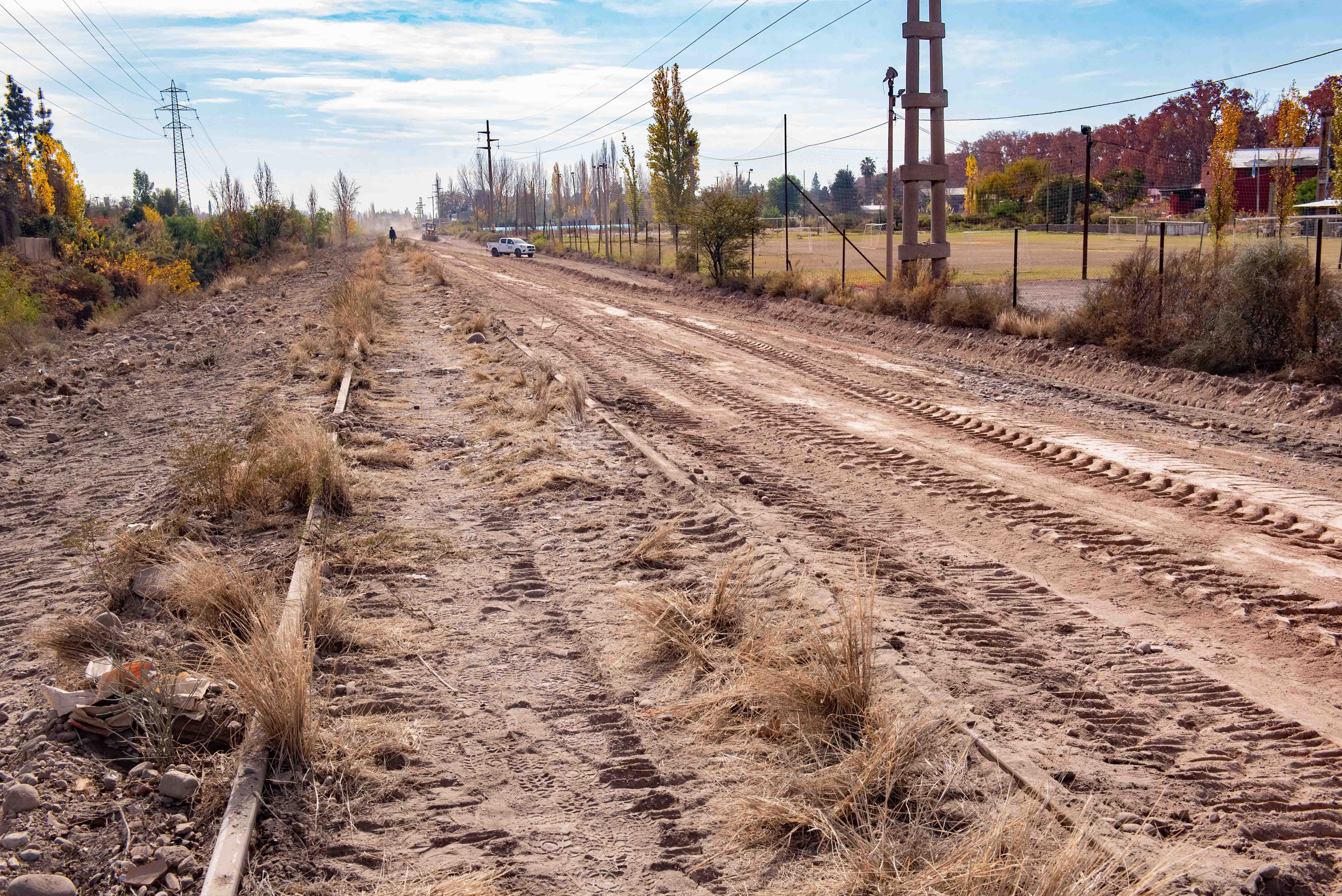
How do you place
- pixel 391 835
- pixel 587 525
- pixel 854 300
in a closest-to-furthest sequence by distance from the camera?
1. pixel 391 835
2. pixel 587 525
3. pixel 854 300

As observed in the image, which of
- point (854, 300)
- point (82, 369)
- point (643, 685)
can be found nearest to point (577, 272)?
point (854, 300)

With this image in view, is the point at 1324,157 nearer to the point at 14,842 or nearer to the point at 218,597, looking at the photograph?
Result: the point at 218,597

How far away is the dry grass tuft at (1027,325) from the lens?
55.3ft

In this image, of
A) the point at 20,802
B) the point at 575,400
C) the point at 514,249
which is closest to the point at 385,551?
the point at 20,802

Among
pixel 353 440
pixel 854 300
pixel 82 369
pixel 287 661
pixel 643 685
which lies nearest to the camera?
pixel 287 661

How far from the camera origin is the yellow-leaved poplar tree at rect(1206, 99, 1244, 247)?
1324 inches

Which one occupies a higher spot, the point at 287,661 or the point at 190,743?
the point at 287,661

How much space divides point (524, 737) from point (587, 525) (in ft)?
11.1

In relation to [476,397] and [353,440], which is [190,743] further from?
[476,397]

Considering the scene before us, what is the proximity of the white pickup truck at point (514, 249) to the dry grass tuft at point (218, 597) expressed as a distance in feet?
205

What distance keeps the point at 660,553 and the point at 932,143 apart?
18145 mm

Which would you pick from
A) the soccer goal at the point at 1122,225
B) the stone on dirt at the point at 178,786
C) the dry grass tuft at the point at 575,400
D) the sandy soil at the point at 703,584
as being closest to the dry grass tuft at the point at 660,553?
the sandy soil at the point at 703,584

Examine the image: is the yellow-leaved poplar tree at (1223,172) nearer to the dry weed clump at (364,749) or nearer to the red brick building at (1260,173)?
the red brick building at (1260,173)

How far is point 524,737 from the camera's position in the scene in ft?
15.4
